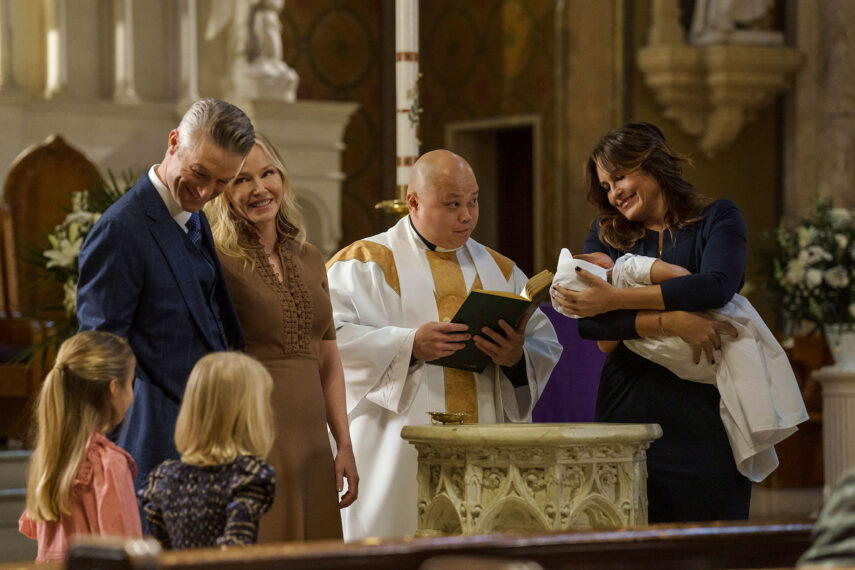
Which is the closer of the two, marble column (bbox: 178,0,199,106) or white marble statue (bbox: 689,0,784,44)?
marble column (bbox: 178,0,199,106)

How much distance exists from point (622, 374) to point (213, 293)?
1158 mm

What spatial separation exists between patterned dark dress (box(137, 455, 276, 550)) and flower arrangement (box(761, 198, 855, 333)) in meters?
5.57

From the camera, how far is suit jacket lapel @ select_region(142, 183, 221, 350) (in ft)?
9.86

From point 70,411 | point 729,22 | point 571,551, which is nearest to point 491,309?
point 70,411

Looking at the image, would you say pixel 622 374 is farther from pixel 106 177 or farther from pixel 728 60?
pixel 728 60

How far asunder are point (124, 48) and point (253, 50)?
86 cm

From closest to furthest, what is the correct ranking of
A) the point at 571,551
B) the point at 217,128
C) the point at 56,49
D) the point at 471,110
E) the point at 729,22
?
the point at 571,551, the point at 217,128, the point at 56,49, the point at 729,22, the point at 471,110

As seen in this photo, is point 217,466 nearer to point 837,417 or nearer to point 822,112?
point 837,417

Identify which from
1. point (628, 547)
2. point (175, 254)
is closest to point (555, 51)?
point (175, 254)

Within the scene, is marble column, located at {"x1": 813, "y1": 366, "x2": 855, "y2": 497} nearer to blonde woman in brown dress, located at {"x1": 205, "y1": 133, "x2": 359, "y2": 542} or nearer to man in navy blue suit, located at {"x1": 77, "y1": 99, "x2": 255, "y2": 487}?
blonde woman in brown dress, located at {"x1": 205, "y1": 133, "x2": 359, "y2": 542}

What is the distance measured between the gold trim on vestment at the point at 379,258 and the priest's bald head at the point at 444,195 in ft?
0.51

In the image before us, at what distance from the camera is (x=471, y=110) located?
11266 mm

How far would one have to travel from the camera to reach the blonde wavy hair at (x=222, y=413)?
2697mm

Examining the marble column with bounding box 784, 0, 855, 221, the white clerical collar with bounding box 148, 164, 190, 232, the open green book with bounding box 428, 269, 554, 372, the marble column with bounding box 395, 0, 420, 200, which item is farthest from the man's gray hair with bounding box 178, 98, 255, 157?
the marble column with bounding box 784, 0, 855, 221
